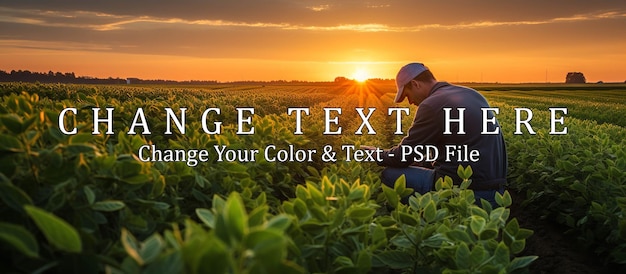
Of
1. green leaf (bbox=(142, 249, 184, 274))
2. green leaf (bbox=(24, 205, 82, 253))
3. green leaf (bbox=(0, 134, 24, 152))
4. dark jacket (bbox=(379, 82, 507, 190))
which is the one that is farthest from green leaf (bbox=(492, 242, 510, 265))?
dark jacket (bbox=(379, 82, 507, 190))

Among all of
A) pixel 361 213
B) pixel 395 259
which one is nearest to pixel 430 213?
pixel 395 259

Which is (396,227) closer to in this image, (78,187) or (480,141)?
(78,187)

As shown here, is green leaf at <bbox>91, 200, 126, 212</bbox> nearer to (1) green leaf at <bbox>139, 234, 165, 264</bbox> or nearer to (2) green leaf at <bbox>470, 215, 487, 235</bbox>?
(1) green leaf at <bbox>139, 234, 165, 264</bbox>

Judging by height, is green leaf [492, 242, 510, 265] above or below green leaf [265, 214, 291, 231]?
below

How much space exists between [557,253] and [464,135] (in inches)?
70.9

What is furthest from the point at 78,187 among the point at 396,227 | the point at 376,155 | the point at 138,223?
the point at 376,155

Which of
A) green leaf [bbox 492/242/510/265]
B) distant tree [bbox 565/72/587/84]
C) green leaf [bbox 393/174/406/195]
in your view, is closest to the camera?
green leaf [bbox 492/242/510/265]

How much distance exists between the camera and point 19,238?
3.54ft

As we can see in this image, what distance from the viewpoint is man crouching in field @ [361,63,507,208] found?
217 inches

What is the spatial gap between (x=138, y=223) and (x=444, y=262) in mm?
1244

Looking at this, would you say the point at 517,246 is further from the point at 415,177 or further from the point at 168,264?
the point at 415,177

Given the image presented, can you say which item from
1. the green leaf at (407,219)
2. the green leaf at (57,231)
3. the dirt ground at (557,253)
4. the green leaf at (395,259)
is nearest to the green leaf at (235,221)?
the green leaf at (57,231)

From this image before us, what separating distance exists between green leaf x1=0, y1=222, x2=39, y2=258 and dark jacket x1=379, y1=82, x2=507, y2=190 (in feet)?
15.7

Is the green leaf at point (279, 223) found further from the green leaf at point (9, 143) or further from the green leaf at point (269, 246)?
the green leaf at point (9, 143)
